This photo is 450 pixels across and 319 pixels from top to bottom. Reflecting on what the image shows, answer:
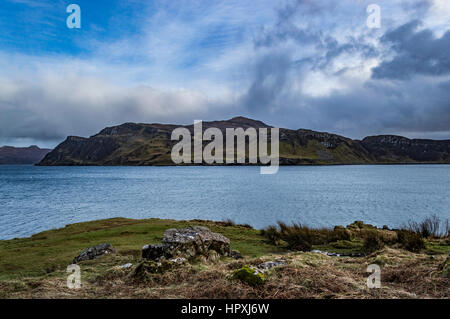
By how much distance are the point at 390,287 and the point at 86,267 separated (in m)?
9.31

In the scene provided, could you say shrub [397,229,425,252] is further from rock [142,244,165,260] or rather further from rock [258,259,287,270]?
rock [142,244,165,260]

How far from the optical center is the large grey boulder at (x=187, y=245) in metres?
10.5

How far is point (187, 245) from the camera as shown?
1083cm

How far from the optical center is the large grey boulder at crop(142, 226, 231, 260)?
1053 cm

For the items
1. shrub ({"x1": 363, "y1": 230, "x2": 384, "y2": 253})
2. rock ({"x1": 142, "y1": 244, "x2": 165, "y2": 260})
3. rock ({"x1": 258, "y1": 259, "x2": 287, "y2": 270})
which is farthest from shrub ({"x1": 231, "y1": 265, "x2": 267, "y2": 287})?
shrub ({"x1": 363, "y1": 230, "x2": 384, "y2": 253})

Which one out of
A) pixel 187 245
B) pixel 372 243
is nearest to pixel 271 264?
pixel 187 245

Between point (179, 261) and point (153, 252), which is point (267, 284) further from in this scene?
point (153, 252)

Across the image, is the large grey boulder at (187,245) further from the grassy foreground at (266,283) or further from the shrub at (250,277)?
the shrub at (250,277)

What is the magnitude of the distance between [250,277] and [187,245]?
4.00 meters

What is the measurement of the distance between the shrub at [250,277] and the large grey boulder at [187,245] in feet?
11.0

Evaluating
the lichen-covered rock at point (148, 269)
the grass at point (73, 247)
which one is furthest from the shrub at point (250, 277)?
the grass at point (73, 247)
